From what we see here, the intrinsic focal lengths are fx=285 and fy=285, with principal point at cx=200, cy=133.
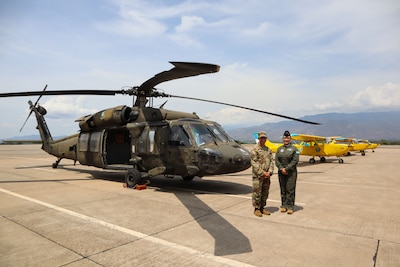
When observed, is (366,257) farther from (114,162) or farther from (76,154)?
(76,154)

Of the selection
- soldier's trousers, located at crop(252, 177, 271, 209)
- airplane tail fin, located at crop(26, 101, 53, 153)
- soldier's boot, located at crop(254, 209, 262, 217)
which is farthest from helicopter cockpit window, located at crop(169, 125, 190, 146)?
airplane tail fin, located at crop(26, 101, 53, 153)

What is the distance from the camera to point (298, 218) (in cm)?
593

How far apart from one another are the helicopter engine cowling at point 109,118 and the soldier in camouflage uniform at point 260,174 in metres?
5.14

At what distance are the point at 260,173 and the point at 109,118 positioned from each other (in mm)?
6309

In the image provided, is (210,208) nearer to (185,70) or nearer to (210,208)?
(210,208)

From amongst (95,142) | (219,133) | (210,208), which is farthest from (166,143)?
(95,142)

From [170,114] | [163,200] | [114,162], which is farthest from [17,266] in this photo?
[114,162]

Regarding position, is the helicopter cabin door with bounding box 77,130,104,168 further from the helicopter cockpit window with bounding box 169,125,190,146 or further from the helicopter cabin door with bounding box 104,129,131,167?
the helicopter cockpit window with bounding box 169,125,190,146

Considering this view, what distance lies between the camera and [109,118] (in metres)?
10.3

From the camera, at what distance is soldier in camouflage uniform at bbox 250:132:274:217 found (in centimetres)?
613

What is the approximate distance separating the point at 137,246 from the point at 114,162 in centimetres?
804

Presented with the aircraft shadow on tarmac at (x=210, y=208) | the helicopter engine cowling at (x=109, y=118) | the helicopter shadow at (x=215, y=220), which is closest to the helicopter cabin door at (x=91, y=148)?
the helicopter engine cowling at (x=109, y=118)

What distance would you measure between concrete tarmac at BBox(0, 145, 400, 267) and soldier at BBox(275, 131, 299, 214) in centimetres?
31

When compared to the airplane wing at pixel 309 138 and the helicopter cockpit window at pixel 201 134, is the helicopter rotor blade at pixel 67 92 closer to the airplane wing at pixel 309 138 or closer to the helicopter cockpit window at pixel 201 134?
the helicopter cockpit window at pixel 201 134
